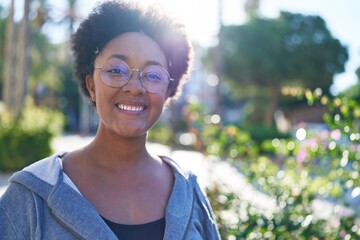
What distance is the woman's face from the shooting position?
1.85 metres

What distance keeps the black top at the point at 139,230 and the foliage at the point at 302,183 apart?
1.38 metres

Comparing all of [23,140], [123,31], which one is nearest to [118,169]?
[123,31]

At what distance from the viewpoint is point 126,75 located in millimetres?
1853

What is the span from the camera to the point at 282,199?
3.60 m

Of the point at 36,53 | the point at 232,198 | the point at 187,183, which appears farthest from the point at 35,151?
the point at 36,53

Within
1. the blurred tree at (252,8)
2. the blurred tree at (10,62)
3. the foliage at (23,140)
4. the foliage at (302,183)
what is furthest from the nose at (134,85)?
the blurred tree at (252,8)

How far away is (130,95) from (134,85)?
36mm

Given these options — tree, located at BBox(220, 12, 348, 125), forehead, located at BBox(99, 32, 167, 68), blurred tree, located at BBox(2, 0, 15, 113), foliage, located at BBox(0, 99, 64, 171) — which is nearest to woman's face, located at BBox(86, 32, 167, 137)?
forehead, located at BBox(99, 32, 167, 68)

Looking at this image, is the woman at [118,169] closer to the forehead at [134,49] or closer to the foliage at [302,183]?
the forehead at [134,49]

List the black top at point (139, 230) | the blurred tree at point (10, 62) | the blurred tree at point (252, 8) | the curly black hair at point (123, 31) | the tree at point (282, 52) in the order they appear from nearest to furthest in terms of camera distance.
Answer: the black top at point (139, 230), the curly black hair at point (123, 31), the blurred tree at point (10, 62), the tree at point (282, 52), the blurred tree at point (252, 8)

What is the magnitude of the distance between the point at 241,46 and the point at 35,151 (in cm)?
2053

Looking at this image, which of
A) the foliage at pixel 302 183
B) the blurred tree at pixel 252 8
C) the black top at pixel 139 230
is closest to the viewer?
the black top at pixel 139 230

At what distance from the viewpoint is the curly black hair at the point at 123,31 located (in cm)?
196

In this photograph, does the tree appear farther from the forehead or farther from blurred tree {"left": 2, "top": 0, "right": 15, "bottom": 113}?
the forehead
